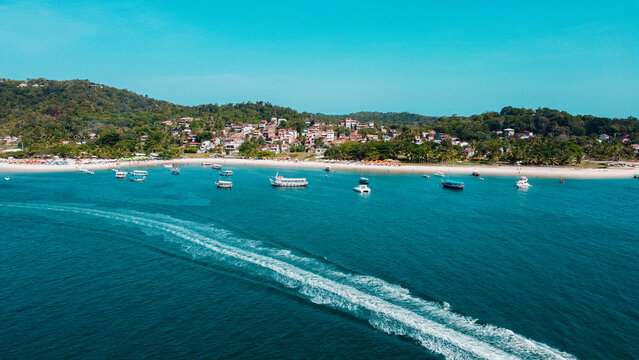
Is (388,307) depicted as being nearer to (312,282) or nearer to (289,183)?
(312,282)

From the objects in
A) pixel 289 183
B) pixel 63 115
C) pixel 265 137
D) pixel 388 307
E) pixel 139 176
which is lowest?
pixel 388 307

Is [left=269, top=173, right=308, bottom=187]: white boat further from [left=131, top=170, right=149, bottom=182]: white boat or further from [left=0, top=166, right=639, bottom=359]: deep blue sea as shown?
[left=131, top=170, right=149, bottom=182]: white boat

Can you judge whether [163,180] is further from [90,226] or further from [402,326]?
[402,326]

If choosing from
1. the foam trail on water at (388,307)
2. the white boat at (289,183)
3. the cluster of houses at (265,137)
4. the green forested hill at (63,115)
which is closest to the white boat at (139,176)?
the white boat at (289,183)

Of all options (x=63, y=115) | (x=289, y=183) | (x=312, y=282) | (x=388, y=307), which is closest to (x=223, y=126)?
(x=63, y=115)

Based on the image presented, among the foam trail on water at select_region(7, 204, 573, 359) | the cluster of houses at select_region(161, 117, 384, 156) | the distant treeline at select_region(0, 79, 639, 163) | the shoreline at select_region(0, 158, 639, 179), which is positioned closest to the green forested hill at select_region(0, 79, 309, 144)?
the distant treeline at select_region(0, 79, 639, 163)

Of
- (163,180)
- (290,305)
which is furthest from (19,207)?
(290,305)
